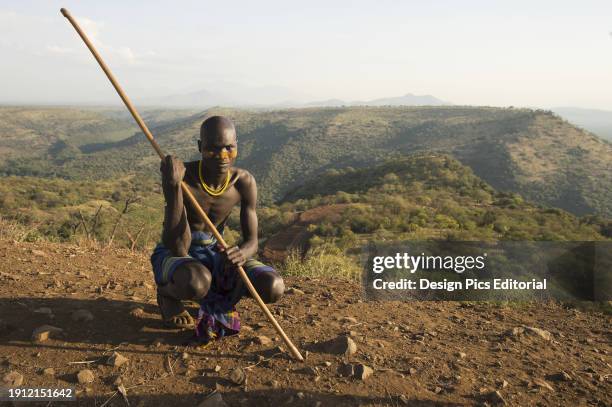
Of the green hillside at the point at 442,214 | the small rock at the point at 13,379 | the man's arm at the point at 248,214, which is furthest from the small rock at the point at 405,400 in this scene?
the green hillside at the point at 442,214

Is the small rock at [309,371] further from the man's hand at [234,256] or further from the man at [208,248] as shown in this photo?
the man's hand at [234,256]

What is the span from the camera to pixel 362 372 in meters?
2.70

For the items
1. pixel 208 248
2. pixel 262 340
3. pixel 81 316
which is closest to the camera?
pixel 262 340

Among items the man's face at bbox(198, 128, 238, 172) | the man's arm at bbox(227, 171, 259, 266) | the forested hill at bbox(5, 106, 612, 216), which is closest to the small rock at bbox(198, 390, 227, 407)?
the man's arm at bbox(227, 171, 259, 266)

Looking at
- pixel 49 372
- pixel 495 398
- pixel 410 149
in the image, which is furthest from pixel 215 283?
pixel 410 149

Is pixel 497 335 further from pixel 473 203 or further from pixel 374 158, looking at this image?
pixel 374 158

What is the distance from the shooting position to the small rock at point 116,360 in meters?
2.72

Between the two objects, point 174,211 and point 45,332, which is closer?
point 174,211

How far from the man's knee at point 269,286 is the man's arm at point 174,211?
575 millimetres

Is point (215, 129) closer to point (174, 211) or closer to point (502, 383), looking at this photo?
point (174, 211)

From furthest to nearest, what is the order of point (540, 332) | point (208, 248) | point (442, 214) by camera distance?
point (442, 214) → point (540, 332) → point (208, 248)

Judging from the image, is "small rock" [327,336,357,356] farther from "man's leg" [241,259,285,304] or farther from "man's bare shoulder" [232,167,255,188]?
"man's bare shoulder" [232,167,255,188]

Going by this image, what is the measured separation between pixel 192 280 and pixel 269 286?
0.53 m

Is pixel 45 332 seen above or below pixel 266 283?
below
